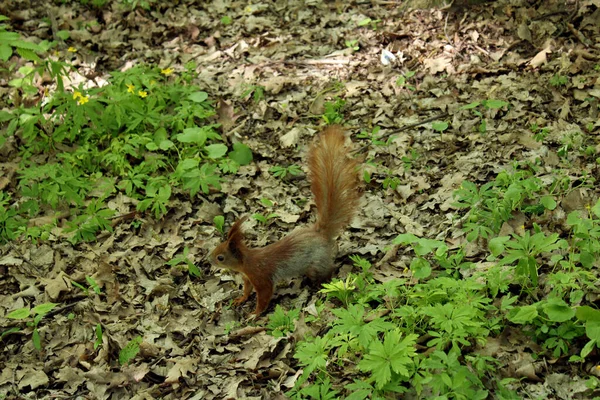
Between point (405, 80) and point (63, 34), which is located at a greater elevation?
point (63, 34)

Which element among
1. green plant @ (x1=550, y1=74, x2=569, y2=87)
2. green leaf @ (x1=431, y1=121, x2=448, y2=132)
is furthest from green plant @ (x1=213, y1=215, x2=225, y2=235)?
green plant @ (x1=550, y1=74, x2=569, y2=87)

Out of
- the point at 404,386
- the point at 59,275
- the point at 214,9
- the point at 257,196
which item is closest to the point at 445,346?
the point at 404,386

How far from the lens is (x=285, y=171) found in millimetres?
5922

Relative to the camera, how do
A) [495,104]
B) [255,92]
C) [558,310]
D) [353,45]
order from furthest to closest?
[353,45], [255,92], [495,104], [558,310]

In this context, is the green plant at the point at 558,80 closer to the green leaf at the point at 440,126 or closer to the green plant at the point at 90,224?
the green leaf at the point at 440,126

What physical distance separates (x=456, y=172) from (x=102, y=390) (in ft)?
11.2

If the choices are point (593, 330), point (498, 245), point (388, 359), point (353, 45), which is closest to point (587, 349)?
point (593, 330)

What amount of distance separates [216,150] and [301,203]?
40.7 inches

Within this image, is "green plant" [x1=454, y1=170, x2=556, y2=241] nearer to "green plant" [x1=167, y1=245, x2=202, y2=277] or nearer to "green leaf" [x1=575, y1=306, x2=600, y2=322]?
"green leaf" [x1=575, y1=306, x2=600, y2=322]

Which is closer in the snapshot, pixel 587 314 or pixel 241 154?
pixel 587 314

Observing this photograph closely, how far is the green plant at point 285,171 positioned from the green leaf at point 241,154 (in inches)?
12.4

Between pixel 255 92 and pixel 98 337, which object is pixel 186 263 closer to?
pixel 98 337

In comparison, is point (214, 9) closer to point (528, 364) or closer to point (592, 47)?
point (592, 47)

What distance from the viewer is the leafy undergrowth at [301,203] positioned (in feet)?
11.5
